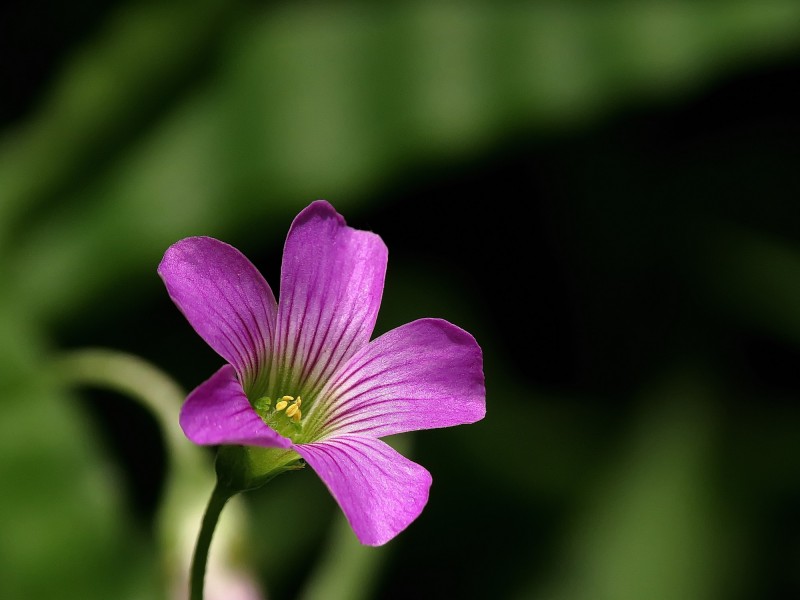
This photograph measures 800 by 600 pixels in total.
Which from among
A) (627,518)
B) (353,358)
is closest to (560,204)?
(627,518)

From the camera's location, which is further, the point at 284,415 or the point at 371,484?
the point at 284,415

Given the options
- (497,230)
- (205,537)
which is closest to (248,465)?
(205,537)

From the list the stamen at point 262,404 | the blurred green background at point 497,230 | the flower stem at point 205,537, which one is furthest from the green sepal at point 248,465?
the blurred green background at point 497,230

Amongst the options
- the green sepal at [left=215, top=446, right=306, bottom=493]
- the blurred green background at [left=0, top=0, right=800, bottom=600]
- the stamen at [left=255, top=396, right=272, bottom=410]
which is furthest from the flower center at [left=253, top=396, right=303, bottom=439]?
the blurred green background at [left=0, top=0, right=800, bottom=600]

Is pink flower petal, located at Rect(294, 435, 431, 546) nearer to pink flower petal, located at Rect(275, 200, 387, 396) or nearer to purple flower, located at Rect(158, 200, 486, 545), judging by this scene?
purple flower, located at Rect(158, 200, 486, 545)

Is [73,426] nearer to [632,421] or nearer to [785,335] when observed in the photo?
[632,421]

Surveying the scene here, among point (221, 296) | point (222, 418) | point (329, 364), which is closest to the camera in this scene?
point (222, 418)

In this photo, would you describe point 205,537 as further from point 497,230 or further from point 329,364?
point 497,230
